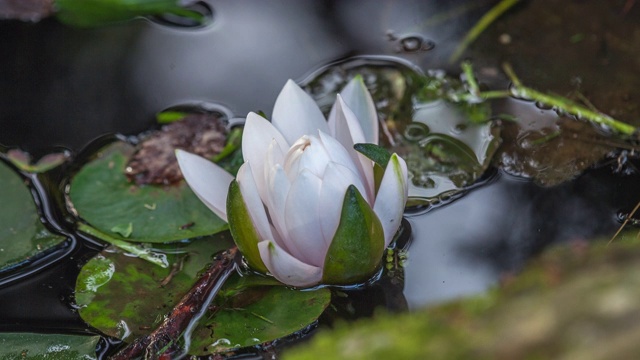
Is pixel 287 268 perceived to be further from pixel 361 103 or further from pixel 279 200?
pixel 361 103

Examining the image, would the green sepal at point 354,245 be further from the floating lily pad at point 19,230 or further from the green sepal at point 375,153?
the floating lily pad at point 19,230

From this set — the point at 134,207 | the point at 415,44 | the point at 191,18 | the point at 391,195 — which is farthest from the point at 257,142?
the point at 191,18

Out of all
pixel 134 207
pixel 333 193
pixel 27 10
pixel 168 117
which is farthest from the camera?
pixel 27 10

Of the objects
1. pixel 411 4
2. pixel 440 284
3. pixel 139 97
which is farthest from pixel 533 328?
pixel 411 4

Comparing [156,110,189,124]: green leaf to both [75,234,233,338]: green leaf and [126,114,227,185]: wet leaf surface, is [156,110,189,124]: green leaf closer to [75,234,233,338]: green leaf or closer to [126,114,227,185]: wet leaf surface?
[126,114,227,185]: wet leaf surface

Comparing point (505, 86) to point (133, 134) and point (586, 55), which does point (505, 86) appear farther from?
point (133, 134)

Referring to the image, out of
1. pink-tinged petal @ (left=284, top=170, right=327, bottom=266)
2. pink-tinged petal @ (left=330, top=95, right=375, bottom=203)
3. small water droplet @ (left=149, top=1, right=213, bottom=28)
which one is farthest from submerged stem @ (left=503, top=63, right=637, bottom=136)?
small water droplet @ (left=149, top=1, right=213, bottom=28)

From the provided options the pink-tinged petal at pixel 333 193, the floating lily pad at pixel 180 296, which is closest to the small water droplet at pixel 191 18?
the floating lily pad at pixel 180 296
